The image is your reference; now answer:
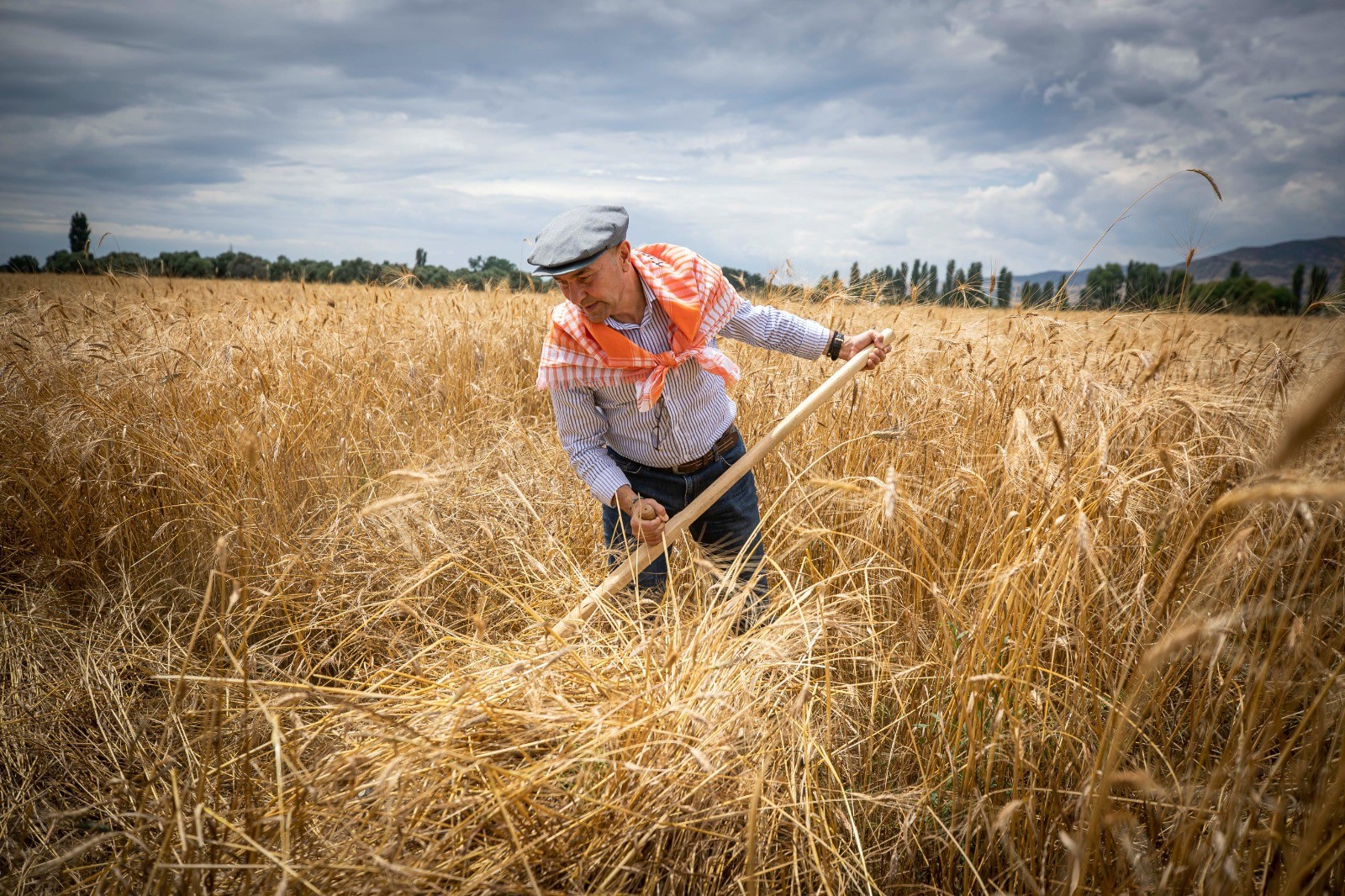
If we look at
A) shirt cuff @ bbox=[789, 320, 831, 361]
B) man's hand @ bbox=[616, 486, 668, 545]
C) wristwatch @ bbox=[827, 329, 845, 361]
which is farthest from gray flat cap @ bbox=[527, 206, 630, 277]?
wristwatch @ bbox=[827, 329, 845, 361]

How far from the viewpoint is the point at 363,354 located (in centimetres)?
448

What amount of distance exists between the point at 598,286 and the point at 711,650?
40.0 inches

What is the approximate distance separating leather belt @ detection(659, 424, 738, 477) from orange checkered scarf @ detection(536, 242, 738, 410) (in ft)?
0.81

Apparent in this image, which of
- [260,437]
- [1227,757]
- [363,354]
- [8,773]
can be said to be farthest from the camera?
[363,354]

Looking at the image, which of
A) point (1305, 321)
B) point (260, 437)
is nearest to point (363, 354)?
point (260, 437)

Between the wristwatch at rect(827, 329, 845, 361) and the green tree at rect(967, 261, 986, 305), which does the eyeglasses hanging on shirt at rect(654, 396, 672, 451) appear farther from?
the green tree at rect(967, 261, 986, 305)

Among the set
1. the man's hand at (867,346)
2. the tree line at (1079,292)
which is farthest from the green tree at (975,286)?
the man's hand at (867,346)

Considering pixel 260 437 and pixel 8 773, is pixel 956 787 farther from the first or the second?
pixel 260 437

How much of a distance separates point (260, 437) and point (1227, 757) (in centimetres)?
314

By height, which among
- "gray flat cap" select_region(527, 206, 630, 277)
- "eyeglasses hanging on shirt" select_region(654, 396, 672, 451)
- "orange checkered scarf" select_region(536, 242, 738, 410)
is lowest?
"eyeglasses hanging on shirt" select_region(654, 396, 672, 451)

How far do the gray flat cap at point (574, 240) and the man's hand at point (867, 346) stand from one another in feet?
3.03

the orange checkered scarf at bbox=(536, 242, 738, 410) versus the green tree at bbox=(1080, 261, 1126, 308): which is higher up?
the green tree at bbox=(1080, 261, 1126, 308)

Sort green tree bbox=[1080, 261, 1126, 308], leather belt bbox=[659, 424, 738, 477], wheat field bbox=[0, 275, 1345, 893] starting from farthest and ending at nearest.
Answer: green tree bbox=[1080, 261, 1126, 308]
leather belt bbox=[659, 424, 738, 477]
wheat field bbox=[0, 275, 1345, 893]

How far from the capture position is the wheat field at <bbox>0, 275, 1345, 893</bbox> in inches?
43.4
